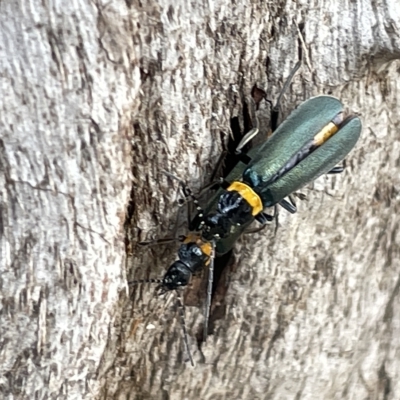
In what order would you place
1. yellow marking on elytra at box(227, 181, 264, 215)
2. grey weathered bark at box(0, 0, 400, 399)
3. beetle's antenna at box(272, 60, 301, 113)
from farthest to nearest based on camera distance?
yellow marking on elytra at box(227, 181, 264, 215), beetle's antenna at box(272, 60, 301, 113), grey weathered bark at box(0, 0, 400, 399)

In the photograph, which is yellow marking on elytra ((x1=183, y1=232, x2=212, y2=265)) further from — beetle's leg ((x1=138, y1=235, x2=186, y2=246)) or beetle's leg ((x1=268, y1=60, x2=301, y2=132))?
beetle's leg ((x1=268, y1=60, x2=301, y2=132))

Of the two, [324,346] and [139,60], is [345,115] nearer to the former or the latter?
[139,60]

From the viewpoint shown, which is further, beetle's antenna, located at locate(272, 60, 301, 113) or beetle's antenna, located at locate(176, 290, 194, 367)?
beetle's antenna, located at locate(176, 290, 194, 367)

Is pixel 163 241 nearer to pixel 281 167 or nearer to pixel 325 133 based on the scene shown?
pixel 281 167

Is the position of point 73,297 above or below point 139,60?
below

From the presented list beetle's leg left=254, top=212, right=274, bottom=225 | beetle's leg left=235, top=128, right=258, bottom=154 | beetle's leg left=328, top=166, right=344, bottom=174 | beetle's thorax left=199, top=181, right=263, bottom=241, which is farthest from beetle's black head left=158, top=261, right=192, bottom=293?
beetle's leg left=328, top=166, right=344, bottom=174

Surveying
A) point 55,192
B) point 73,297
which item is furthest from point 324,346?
point 55,192

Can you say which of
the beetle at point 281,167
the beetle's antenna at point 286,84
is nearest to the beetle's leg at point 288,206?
the beetle at point 281,167

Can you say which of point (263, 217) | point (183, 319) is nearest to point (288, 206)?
point (263, 217)
